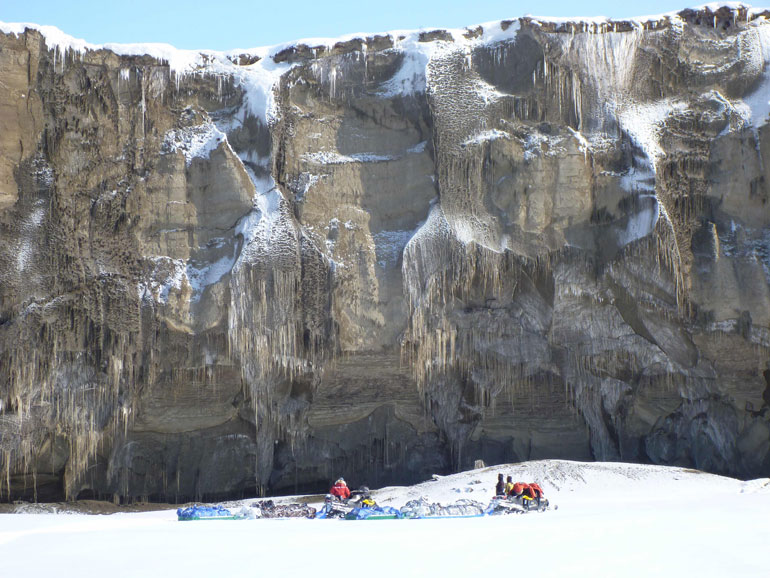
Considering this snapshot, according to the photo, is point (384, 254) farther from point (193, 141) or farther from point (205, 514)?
point (205, 514)

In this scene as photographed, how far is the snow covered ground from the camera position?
8766mm

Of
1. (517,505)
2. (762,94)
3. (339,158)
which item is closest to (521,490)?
(517,505)

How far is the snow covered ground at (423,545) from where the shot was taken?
28.8 feet

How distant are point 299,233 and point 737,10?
36.7 ft

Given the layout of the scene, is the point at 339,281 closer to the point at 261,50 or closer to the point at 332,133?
the point at 332,133

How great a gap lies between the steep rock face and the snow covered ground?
715 cm

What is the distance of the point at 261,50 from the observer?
944 inches

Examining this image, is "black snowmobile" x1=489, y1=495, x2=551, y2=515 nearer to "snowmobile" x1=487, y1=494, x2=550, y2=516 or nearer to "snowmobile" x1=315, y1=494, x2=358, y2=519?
"snowmobile" x1=487, y1=494, x2=550, y2=516

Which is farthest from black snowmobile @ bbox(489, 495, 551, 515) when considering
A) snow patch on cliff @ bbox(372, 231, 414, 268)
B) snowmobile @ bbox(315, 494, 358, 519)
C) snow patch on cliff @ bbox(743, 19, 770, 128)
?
snow patch on cliff @ bbox(743, 19, 770, 128)

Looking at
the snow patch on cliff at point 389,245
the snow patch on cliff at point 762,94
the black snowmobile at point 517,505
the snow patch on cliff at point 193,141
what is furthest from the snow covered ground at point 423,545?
the snow patch on cliff at point 762,94

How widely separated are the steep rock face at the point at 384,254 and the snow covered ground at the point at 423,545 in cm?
715

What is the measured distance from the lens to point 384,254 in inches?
897

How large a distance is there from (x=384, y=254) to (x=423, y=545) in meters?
13.0

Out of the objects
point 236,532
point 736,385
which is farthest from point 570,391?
point 236,532
